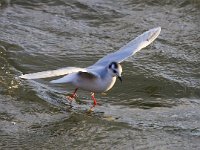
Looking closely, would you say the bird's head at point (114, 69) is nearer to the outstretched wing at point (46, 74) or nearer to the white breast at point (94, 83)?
the white breast at point (94, 83)

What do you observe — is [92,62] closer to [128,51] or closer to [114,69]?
[128,51]

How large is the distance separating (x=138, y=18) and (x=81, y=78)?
4.77 metres

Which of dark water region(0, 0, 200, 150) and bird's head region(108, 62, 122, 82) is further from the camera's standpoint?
bird's head region(108, 62, 122, 82)

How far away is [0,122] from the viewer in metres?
7.21

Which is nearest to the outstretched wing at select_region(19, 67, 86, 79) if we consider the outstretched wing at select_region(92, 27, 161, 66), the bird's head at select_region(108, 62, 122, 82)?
the bird's head at select_region(108, 62, 122, 82)

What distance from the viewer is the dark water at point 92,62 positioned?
7031mm

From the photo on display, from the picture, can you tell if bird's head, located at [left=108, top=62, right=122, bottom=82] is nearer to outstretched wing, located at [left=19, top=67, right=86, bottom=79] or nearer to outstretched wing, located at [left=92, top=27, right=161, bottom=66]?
Answer: outstretched wing, located at [left=92, top=27, right=161, bottom=66]

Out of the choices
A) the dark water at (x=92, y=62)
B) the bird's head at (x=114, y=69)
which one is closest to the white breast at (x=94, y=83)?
the bird's head at (x=114, y=69)

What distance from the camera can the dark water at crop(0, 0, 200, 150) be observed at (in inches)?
277

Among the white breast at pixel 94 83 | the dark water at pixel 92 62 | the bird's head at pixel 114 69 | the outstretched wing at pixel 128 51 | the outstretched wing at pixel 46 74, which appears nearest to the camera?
the outstretched wing at pixel 46 74

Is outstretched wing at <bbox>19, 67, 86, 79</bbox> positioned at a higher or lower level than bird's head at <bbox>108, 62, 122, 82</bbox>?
higher

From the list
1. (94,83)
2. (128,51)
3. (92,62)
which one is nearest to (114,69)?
(94,83)

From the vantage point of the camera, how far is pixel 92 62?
32.1 ft

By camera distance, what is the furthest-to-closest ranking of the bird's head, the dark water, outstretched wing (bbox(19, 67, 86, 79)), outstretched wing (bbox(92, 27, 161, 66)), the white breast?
outstretched wing (bbox(92, 27, 161, 66)) < the white breast < the bird's head < the dark water < outstretched wing (bbox(19, 67, 86, 79))
